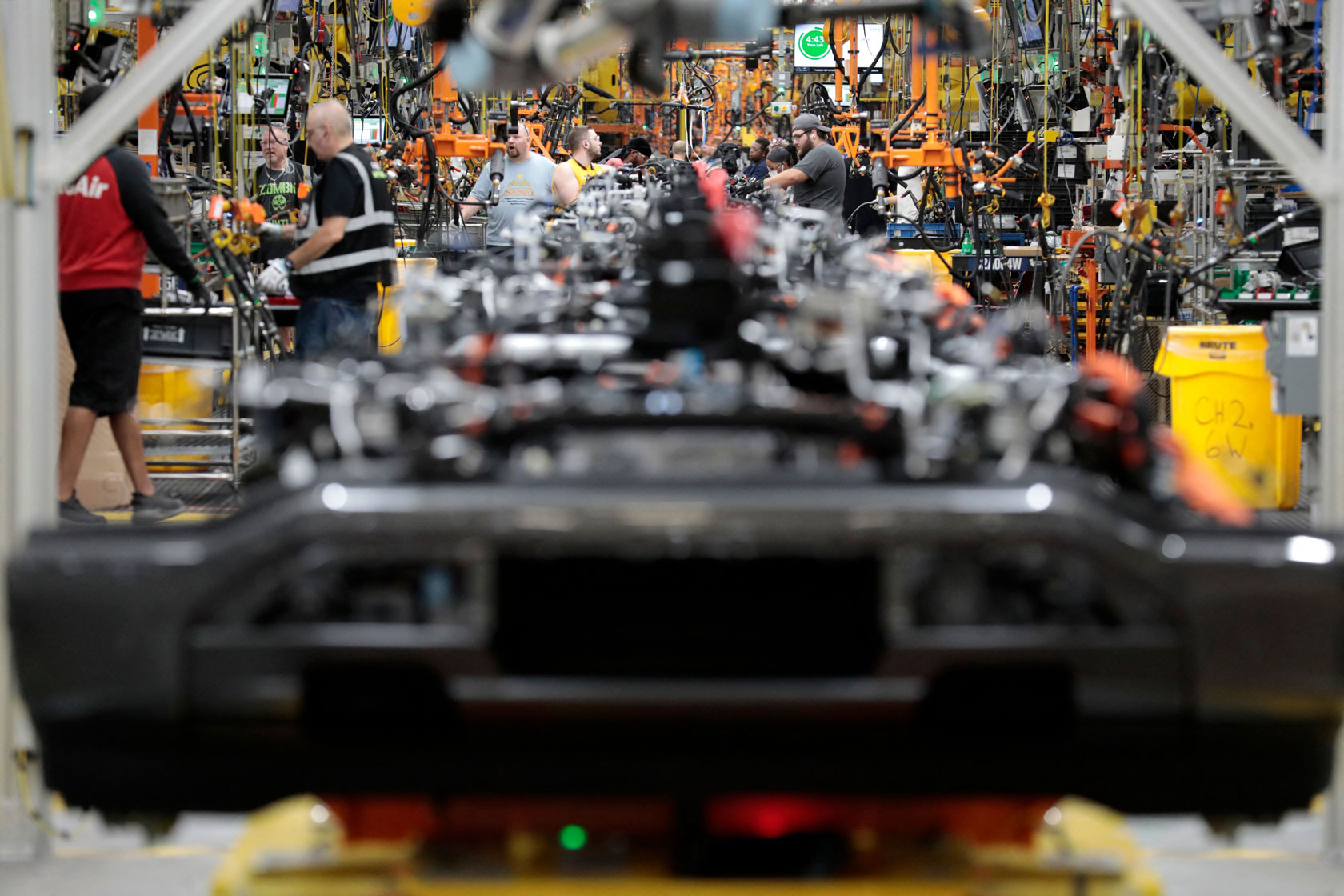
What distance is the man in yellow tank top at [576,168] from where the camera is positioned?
10.9 m

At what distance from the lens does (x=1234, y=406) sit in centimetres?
746

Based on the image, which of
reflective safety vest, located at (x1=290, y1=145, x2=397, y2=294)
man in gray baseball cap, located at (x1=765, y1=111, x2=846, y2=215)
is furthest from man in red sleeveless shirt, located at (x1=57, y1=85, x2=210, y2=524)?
man in gray baseball cap, located at (x1=765, y1=111, x2=846, y2=215)

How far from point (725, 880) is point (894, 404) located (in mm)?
815

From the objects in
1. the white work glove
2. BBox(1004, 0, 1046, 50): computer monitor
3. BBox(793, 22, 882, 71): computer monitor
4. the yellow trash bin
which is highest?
BBox(793, 22, 882, 71): computer monitor

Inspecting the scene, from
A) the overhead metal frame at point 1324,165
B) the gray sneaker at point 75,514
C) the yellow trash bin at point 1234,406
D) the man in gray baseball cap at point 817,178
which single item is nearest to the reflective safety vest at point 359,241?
the gray sneaker at point 75,514

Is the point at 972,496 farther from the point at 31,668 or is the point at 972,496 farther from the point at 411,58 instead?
the point at 411,58

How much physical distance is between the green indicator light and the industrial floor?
3.20 feet

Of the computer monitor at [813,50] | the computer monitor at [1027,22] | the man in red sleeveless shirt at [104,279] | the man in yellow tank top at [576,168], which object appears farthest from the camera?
the computer monitor at [813,50]

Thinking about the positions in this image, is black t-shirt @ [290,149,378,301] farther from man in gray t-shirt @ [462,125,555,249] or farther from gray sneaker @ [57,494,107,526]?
man in gray t-shirt @ [462,125,555,249]

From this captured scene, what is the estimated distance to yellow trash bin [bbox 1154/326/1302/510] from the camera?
745 centimetres

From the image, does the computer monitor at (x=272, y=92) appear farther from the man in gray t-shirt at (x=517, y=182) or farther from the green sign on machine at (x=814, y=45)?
the green sign on machine at (x=814, y=45)

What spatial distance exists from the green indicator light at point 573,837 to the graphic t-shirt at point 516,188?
26.0 ft

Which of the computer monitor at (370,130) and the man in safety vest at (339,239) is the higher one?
the computer monitor at (370,130)

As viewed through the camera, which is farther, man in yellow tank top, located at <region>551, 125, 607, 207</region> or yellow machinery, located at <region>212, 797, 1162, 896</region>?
man in yellow tank top, located at <region>551, 125, 607, 207</region>
